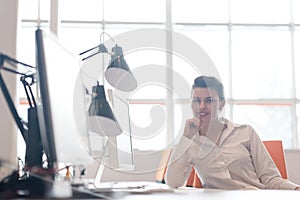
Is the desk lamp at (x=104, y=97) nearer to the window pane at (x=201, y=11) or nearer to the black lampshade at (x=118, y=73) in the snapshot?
the black lampshade at (x=118, y=73)

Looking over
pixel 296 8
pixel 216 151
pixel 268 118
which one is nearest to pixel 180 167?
pixel 216 151

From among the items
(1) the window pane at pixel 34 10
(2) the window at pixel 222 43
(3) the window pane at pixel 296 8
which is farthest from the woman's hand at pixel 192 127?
(3) the window pane at pixel 296 8

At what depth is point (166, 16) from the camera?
447cm

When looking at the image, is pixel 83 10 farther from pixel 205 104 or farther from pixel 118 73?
pixel 118 73

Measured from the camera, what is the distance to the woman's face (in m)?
2.26

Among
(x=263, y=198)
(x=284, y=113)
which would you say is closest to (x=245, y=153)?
(x=263, y=198)

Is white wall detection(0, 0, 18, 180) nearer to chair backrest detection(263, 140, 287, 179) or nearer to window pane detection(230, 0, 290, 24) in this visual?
chair backrest detection(263, 140, 287, 179)

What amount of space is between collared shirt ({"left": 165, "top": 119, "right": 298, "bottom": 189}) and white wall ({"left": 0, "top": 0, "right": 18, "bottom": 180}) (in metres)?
0.83

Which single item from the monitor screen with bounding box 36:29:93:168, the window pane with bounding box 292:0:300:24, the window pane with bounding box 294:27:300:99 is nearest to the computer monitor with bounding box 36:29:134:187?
the monitor screen with bounding box 36:29:93:168

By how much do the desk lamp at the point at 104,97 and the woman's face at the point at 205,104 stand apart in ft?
1.90

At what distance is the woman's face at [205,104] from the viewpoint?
226cm

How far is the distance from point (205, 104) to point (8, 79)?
3.18 feet

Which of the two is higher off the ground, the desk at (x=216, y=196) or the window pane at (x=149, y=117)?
the window pane at (x=149, y=117)

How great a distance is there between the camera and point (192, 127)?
7.56 feet
